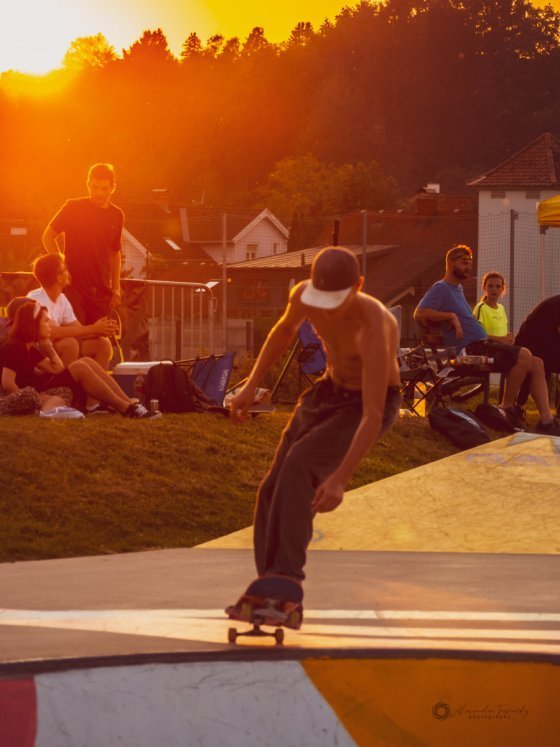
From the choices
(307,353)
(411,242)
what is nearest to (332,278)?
(307,353)

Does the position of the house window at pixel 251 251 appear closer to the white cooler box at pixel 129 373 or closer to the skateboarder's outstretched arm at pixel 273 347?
the white cooler box at pixel 129 373

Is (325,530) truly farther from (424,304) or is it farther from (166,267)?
(166,267)

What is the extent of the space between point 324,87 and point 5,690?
4730 inches

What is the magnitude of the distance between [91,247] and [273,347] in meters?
A: 6.31

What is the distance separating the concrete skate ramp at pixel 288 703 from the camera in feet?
13.8

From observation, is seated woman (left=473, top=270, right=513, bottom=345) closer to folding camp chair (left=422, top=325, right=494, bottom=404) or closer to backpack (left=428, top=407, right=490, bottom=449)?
folding camp chair (left=422, top=325, right=494, bottom=404)

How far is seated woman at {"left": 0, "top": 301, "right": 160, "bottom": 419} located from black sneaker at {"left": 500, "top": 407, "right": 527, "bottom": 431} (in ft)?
11.8

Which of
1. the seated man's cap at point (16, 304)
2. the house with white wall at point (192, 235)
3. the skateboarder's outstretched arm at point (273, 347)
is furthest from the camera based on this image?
the house with white wall at point (192, 235)

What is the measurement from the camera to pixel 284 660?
4.41 meters

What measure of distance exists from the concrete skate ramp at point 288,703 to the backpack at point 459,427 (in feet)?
24.2

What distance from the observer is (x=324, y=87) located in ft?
398

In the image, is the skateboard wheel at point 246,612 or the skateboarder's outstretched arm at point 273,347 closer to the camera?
the skateboard wheel at point 246,612

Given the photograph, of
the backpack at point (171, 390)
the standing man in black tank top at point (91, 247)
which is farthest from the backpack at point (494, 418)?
the standing man in black tank top at point (91, 247)

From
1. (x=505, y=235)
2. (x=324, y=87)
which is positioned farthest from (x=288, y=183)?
(x=505, y=235)
